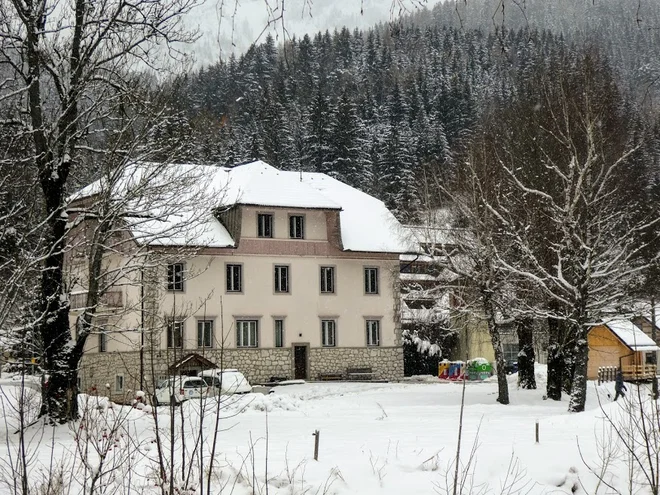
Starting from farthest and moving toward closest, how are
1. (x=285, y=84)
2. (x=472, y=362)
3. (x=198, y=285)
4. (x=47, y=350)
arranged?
1. (x=285, y=84)
2. (x=472, y=362)
3. (x=198, y=285)
4. (x=47, y=350)

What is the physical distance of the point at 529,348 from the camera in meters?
33.1

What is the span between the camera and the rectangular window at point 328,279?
44.5 meters

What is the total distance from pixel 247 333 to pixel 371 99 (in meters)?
55.8

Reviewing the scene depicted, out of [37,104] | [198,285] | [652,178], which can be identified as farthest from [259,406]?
[652,178]

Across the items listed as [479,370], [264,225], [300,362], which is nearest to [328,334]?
[300,362]

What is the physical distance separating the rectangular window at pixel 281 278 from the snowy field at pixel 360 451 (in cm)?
1626

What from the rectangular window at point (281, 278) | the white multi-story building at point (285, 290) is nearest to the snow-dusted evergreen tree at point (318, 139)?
the white multi-story building at point (285, 290)

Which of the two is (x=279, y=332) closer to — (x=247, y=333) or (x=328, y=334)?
(x=247, y=333)

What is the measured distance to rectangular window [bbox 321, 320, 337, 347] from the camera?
44.3 m

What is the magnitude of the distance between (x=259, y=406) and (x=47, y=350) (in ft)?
31.8

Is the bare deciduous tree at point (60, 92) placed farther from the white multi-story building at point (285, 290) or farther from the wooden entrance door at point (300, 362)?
the wooden entrance door at point (300, 362)

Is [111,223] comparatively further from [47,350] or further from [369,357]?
[369,357]

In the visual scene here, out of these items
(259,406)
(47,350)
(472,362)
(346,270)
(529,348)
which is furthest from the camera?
(472,362)

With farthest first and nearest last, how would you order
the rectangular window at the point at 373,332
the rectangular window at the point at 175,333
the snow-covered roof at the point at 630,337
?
1. the rectangular window at the point at 373,332
2. the snow-covered roof at the point at 630,337
3. the rectangular window at the point at 175,333
